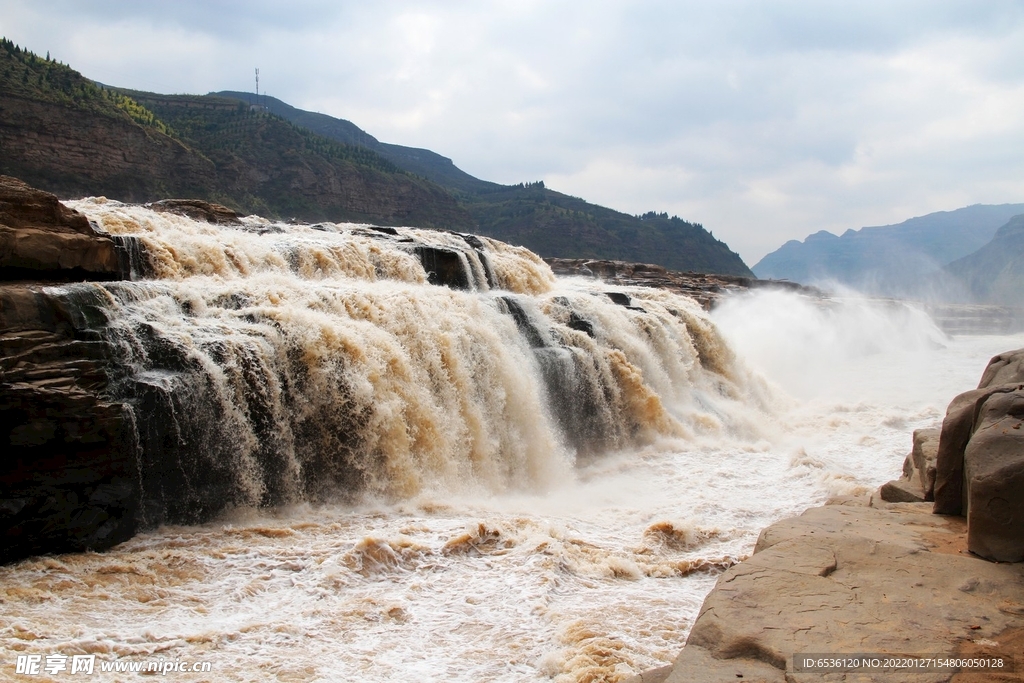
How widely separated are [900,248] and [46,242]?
506ft

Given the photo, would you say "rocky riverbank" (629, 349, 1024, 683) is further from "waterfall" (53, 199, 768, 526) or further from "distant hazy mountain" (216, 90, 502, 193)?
"distant hazy mountain" (216, 90, 502, 193)

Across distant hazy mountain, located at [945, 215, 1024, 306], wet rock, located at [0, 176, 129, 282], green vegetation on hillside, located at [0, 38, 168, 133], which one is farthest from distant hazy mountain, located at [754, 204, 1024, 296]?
wet rock, located at [0, 176, 129, 282]

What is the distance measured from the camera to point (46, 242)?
6.99m

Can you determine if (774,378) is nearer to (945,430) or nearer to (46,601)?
(945,430)

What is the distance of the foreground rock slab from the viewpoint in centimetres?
298

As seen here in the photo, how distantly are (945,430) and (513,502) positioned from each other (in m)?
4.98

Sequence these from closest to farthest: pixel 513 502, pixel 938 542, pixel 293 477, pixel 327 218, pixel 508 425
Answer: pixel 938 542, pixel 293 477, pixel 513 502, pixel 508 425, pixel 327 218

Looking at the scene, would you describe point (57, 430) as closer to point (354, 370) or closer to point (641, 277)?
point (354, 370)

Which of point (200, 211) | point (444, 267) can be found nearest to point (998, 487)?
point (444, 267)

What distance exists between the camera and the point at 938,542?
411cm

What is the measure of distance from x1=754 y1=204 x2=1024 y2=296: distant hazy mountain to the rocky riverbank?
11551cm

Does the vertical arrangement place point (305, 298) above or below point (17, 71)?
below

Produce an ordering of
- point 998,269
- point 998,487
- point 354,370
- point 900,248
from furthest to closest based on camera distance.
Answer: point 900,248 → point 998,269 → point 354,370 → point 998,487

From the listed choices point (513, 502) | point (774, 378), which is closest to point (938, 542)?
point (513, 502)
